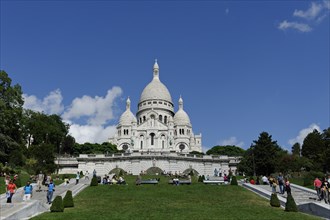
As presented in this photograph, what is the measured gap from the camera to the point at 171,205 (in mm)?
22984

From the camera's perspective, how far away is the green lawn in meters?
19.3

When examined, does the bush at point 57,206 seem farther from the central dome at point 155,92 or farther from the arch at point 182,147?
the central dome at point 155,92

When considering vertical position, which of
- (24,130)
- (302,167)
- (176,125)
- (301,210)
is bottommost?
(301,210)

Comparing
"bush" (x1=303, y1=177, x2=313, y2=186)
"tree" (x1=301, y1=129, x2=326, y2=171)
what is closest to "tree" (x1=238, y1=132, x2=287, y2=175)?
"tree" (x1=301, y1=129, x2=326, y2=171)

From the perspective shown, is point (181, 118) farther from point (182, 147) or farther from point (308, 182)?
point (308, 182)

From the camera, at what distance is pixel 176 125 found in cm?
11806

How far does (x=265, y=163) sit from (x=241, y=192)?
25.7 m

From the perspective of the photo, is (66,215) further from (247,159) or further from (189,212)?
(247,159)

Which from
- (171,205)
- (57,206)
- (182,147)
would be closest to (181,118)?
(182,147)

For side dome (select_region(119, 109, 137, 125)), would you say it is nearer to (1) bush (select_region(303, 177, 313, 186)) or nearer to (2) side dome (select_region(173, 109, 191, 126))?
(2) side dome (select_region(173, 109, 191, 126))

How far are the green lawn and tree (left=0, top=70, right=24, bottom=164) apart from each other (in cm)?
→ 2255

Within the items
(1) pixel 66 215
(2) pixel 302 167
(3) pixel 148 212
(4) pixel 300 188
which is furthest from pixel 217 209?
(2) pixel 302 167

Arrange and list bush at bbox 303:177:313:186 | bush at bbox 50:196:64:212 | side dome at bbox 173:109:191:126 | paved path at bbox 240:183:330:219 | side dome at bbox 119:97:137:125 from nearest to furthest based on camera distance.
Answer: paved path at bbox 240:183:330:219 → bush at bbox 50:196:64:212 → bush at bbox 303:177:313:186 → side dome at bbox 173:109:191:126 → side dome at bbox 119:97:137:125

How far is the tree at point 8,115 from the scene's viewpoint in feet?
163
